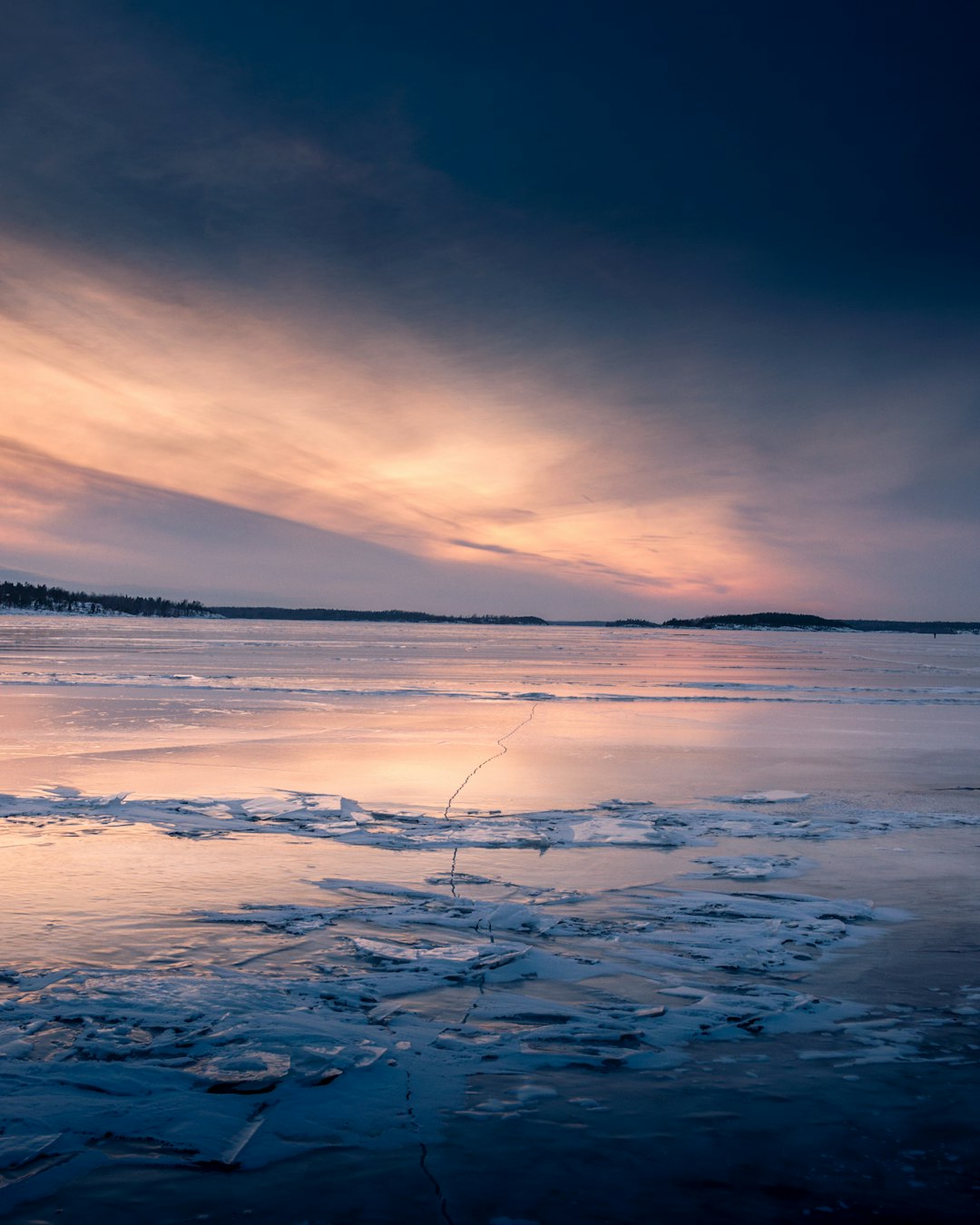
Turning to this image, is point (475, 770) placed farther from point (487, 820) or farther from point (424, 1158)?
point (424, 1158)

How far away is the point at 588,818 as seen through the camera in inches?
336

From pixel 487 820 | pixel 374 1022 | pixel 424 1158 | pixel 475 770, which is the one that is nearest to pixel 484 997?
pixel 374 1022

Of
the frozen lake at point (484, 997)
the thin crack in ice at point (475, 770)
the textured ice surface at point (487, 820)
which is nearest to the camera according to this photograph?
the frozen lake at point (484, 997)

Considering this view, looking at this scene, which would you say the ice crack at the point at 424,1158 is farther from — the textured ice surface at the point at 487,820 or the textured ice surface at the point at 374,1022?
the textured ice surface at the point at 487,820

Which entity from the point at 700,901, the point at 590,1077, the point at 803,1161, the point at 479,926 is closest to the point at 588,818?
the point at 700,901

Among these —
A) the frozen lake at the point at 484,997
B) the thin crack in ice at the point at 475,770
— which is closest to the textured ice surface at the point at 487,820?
the frozen lake at the point at 484,997

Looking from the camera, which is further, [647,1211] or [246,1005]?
[246,1005]

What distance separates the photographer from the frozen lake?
2.88 m

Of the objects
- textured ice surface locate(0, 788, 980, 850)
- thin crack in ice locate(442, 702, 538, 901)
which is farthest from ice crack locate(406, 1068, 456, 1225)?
textured ice surface locate(0, 788, 980, 850)

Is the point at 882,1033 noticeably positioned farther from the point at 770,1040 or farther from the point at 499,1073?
the point at 499,1073

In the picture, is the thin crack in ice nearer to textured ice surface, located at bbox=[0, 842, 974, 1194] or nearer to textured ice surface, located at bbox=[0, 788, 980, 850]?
textured ice surface, located at bbox=[0, 788, 980, 850]

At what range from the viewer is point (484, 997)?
14.0 ft

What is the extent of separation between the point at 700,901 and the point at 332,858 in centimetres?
286

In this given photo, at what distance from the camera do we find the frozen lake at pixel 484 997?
288cm
